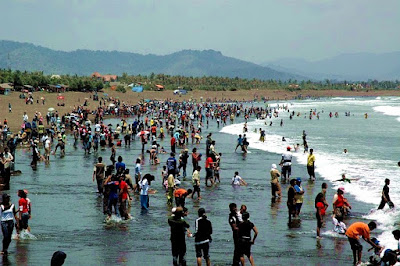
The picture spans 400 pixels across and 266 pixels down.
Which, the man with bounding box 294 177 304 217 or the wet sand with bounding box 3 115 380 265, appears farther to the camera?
the man with bounding box 294 177 304 217

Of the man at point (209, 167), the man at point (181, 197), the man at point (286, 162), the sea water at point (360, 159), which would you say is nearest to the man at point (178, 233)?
the man at point (181, 197)

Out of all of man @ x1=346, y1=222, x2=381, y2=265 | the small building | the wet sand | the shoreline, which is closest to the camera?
man @ x1=346, y1=222, x2=381, y2=265

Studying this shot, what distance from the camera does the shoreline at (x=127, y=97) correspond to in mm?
59162

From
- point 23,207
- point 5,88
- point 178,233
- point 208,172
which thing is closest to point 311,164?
point 208,172

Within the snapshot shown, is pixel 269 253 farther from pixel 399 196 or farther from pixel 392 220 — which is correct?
pixel 399 196

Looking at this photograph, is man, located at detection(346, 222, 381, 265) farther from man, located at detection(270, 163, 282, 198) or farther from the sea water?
man, located at detection(270, 163, 282, 198)

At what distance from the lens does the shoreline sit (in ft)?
194

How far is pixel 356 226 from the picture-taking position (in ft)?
38.3

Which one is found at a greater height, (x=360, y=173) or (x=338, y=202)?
(x=338, y=202)

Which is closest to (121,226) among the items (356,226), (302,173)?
(356,226)

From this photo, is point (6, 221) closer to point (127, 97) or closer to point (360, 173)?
point (360, 173)

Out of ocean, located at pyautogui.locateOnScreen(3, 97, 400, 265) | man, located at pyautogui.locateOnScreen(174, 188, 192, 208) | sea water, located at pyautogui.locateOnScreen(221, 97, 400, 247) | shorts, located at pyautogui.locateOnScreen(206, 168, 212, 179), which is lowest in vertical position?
sea water, located at pyautogui.locateOnScreen(221, 97, 400, 247)

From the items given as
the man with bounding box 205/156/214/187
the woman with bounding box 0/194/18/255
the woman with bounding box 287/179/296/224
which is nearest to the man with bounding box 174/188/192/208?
the woman with bounding box 287/179/296/224

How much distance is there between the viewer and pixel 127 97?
10662cm
